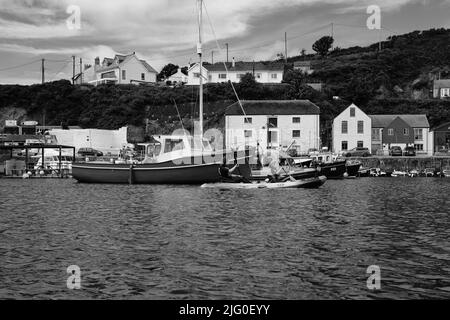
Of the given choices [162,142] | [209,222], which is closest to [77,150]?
[162,142]

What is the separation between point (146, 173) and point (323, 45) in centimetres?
13878

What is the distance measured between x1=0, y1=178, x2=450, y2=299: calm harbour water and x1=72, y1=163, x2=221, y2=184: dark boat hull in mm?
12799

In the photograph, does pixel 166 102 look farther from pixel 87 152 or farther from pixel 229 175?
pixel 229 175

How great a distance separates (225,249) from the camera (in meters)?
17.2

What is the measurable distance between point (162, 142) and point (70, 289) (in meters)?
34.3

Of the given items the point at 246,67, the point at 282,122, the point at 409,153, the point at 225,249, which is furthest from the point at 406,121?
the point at 225,249

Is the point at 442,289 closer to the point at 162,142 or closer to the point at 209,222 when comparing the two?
the point at 209,222

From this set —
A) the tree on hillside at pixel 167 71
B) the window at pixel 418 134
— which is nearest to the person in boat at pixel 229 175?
the window at pixel 418 134

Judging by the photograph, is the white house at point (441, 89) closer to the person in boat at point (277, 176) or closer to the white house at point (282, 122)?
the white house at point (282, 122)

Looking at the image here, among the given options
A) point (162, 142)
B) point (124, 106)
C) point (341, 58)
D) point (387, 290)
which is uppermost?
point (341, 58)

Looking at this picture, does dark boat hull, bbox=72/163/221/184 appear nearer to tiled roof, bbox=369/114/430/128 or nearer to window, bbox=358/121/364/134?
window, bbox=358/121/364/134

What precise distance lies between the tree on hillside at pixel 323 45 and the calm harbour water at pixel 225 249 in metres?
149

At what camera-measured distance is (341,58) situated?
159375 mm

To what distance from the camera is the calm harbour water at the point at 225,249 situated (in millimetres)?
12805
